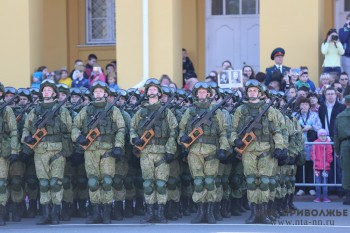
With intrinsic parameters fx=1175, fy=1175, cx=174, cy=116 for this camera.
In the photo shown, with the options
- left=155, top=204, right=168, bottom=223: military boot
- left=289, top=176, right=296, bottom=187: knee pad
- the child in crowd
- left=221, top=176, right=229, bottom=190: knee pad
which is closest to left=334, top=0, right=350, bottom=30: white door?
the child in crowd

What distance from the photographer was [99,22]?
2634 cm

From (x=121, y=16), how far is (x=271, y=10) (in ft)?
9.47

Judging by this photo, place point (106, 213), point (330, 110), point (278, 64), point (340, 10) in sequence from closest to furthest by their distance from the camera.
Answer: point (106, 213)
point (330, 110)
point (278, 64)
point (340, 10)

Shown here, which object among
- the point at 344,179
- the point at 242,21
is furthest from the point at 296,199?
the point at 242,21

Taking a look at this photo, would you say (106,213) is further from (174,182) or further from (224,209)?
(224,209)

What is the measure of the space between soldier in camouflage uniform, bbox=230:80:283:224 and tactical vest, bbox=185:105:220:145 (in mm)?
294

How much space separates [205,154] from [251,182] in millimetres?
772

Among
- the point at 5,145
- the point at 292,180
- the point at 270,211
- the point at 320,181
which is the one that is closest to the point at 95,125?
the point at 5,145

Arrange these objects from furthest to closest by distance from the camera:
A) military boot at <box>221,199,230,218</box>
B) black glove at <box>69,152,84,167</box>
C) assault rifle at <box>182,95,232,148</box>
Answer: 1. military boot at <box>221,199,230,218</box>
2. black glove at <box>69,152,84,167</box>
3. assault rifle at <box>182,95,232,148</box>

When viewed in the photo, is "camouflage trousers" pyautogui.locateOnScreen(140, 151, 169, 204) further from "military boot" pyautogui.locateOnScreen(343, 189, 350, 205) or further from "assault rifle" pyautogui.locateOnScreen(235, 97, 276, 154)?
"military boot" pyautogui.locateOnScreen(343, 189, 350, 205)

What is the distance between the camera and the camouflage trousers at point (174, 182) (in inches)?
662

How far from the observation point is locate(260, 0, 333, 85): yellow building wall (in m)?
21.4

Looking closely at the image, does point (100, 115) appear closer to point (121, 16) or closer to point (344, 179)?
point (344, 179)

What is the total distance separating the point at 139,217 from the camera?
17406 mm
